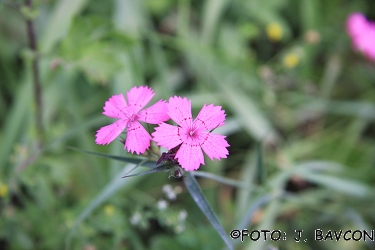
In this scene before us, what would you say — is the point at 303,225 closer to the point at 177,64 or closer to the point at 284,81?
the point at 284,81

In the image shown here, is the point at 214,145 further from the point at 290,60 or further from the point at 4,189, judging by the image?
the point at 290,60

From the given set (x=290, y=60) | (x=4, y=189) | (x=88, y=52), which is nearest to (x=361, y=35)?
(x=290, y=60)

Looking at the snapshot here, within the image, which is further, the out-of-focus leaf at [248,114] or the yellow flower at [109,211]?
the out-of-focus leaf at [248,114]

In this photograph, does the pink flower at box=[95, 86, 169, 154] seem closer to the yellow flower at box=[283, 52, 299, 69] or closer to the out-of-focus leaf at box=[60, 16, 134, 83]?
the out-of-focus leaf at box=[60, 16, 134, 83]

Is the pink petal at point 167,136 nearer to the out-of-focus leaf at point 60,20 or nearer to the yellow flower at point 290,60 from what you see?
the out-of-focus leaf at point 60,20

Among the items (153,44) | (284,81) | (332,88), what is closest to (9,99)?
(153,44)

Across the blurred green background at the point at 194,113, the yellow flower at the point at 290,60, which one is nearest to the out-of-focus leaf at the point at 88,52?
the blurred green background at the point at 194,113
